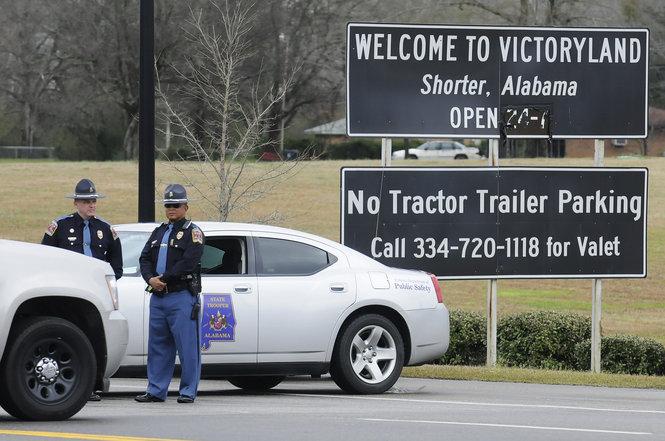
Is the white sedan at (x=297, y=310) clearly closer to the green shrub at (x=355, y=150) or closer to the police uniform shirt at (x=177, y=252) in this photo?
the police uniform shirt at (x=177, y=252)

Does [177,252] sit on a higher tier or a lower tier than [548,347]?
higher

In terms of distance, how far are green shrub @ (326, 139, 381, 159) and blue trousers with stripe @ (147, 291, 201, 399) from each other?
167ft

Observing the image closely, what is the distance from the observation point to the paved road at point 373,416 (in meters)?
8.76

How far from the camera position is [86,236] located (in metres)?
11.2

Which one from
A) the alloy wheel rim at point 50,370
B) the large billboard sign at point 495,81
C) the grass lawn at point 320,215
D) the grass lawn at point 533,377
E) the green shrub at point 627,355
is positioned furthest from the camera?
the grass lawn at point 320,215

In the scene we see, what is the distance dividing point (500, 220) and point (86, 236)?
19.4ft

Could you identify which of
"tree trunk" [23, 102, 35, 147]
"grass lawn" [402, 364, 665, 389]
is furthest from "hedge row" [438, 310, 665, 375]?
"tree trunk" [23, 102, 35, 147]

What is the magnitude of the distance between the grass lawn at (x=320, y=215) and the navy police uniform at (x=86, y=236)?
8.82 m

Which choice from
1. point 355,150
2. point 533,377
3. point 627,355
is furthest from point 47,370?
point 355,150

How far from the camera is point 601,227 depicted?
52.6 ft

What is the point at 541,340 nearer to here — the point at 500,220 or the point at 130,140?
the point at 500,220

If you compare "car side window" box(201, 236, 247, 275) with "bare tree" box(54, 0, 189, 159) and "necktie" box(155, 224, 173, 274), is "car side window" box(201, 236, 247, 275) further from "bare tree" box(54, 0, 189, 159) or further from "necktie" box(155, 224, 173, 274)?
"bare tree" box(54, 0, 189, 159)

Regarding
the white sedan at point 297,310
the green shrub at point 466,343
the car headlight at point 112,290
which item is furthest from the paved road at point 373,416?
the green shrub at point 466,343

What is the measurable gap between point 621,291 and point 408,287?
65.8 feet
